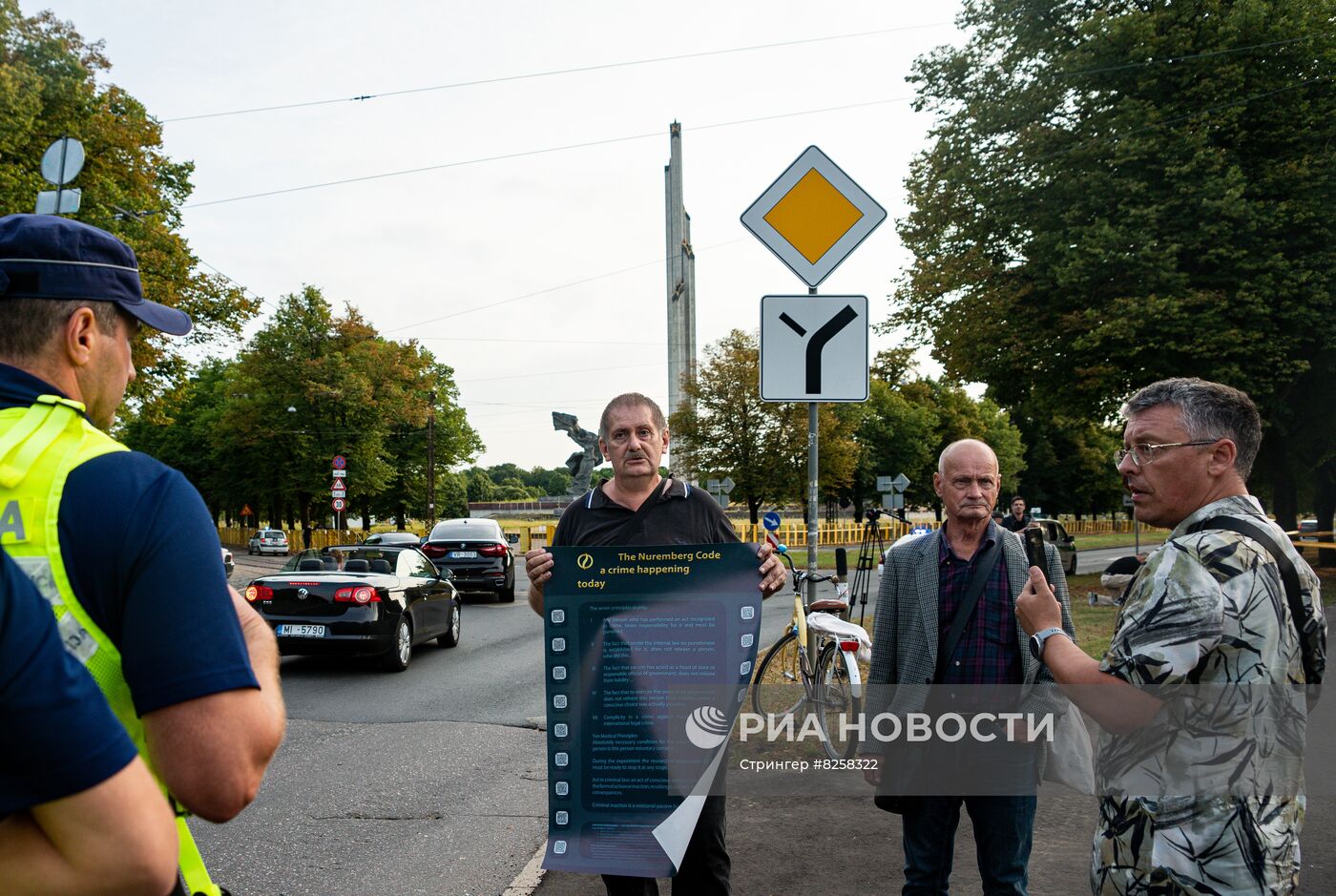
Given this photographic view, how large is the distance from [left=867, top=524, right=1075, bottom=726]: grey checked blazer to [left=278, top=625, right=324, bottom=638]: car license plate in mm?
8601

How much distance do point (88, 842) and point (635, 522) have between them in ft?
8.85

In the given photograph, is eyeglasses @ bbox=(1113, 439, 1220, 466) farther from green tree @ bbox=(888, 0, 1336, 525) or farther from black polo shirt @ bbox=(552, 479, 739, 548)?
green tree @ bbox=(888, 0, 1336, 525)

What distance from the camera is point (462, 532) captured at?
811 inches

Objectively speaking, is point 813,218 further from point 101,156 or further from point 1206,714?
point 101,156

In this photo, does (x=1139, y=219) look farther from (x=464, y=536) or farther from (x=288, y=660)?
(x=288, y=660)

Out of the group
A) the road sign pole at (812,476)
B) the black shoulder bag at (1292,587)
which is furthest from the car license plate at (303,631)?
the black shoulder bag at (1292,587)

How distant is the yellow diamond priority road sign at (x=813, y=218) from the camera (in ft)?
19.7

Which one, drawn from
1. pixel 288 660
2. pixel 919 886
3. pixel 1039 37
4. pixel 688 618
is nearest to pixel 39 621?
pixel 688 618

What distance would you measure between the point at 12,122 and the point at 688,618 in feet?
77.5

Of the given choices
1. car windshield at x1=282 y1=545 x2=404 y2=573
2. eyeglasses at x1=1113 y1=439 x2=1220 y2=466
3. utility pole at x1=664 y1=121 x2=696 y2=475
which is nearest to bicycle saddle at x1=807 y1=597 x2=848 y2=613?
eyeglasses at x1=1113 y1=439 x2=1220 y2=466

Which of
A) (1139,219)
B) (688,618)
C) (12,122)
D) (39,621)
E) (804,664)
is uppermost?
(12,122)

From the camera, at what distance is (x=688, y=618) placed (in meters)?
3.44

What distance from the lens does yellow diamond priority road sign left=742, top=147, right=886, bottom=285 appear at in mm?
6004

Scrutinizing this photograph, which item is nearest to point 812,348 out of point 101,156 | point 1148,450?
point 1148,450
